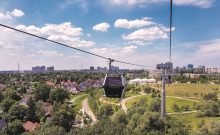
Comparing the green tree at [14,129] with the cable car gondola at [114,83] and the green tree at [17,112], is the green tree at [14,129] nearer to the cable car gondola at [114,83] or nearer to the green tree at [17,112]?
the green tree at [17,112]

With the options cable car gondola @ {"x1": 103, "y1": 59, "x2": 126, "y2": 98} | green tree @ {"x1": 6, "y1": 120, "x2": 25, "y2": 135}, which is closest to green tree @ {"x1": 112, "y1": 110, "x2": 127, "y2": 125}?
green tree @ {"x1": 6, "y1": 120, "x2": 25, "y2": 135}

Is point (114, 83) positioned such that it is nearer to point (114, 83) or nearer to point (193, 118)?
point (114, 83)

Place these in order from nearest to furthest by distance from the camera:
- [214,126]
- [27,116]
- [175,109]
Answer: [214,126] → [27,116] → [175,109]

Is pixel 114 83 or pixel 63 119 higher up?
pixel 114 83

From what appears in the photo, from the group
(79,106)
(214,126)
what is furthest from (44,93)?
(214,126)

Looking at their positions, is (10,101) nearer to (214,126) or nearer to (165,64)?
(165,64)

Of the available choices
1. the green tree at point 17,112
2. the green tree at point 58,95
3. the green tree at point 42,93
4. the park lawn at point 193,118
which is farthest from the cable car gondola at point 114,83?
the green tree at point 42,93

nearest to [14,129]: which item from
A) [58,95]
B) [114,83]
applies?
[58,95]

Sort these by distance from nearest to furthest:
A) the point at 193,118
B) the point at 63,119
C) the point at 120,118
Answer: the point at 120,118, the point at 63,119, the point at 193,118

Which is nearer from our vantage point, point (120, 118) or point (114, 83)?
point (114, 83)

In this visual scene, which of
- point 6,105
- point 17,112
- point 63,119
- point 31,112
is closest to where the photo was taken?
point 63,119

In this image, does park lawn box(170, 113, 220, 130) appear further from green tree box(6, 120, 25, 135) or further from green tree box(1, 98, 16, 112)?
green tree box(1, 98, 16, 112)
